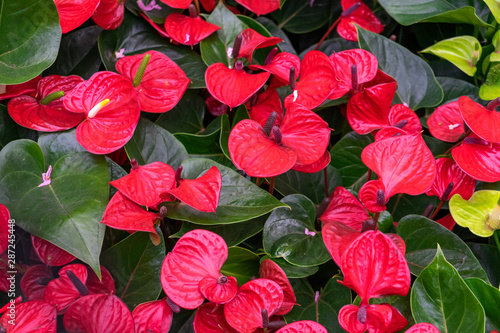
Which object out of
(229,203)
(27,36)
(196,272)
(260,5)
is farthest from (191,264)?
(260,5)

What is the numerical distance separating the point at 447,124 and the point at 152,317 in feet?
2.10

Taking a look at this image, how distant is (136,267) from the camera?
711 mm

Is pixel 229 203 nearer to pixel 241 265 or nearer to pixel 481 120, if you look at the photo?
pixel 241 265

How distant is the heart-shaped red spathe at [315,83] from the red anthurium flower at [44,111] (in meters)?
0.38

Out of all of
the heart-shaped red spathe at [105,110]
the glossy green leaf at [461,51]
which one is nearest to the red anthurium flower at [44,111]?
the heart-shaped red spathe at [105,110]

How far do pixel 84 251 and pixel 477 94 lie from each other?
88 cm

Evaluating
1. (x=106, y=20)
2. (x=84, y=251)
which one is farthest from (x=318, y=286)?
(x=106, y=20)

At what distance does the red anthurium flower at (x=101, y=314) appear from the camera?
631mm

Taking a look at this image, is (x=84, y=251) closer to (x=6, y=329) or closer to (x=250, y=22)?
(x=6, y=329)

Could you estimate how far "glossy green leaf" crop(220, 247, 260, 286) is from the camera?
0.72m

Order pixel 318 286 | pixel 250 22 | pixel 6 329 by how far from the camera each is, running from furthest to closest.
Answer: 1. pixel 250 22
2. pixel 318 286
3. pixel 6 329

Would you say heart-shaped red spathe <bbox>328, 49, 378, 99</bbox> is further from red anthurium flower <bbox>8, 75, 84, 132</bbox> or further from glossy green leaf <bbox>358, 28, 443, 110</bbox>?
red anthurium flower <bbox>8, 75, 84, 132</bbox>

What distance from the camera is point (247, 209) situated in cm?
69

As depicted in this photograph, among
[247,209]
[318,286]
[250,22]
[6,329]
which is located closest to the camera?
[6,329]
